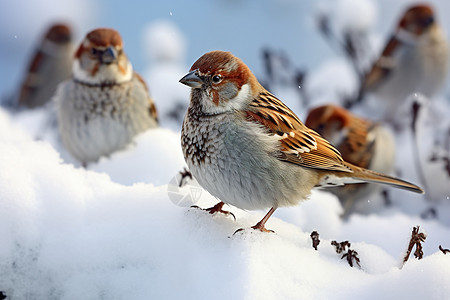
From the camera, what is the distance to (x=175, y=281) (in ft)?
4.75

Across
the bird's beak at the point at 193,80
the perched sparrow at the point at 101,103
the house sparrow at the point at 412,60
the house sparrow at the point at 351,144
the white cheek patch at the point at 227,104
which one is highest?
the house sparrow at the point at 412,60

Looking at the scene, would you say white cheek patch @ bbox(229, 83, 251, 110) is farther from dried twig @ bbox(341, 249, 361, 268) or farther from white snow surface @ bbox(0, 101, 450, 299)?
dried twig @ bbox(341, 249, 361, 268)

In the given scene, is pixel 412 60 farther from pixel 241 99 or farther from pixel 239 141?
pixel 239 141

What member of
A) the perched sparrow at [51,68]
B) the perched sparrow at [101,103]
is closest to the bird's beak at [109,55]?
the perched sparrow at [101,103]

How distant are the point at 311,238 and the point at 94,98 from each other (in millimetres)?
1692

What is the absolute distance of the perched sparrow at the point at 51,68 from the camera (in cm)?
606

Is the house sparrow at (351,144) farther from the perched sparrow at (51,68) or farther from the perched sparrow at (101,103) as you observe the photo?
the perched sparrow at (51,68)

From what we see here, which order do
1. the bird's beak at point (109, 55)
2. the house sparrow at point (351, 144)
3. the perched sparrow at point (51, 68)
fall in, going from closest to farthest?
the bird's beak at point (109, 55) → the house sparrow at point (351, 144) → the perched sparrow at point (51, 68)

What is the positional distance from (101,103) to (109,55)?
0.26 meters

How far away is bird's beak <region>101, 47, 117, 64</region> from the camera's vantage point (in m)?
3.01

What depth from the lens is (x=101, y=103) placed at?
121 inches

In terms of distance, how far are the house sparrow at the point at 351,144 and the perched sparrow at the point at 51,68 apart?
3.52 m

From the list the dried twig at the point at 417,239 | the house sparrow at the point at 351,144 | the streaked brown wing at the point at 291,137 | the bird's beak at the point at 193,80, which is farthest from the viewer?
the house sparrow at the point at 351,144

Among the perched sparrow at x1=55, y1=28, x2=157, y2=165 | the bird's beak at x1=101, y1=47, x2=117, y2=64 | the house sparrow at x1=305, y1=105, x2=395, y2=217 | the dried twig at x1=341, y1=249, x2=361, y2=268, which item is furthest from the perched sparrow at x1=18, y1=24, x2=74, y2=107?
the dried twig at x1=341, y1=249, x2=361, y2=268
